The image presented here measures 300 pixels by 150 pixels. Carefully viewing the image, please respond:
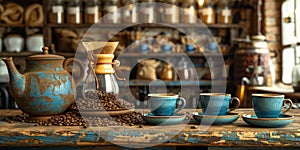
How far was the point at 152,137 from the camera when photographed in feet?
4.46

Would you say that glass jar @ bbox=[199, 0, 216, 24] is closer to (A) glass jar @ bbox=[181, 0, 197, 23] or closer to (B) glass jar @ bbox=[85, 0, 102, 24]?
(A) glass jar @ bbox=[181, 0, 197, 23]

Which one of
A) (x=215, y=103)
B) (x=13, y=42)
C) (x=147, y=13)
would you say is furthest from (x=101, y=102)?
(x=13, y=42)

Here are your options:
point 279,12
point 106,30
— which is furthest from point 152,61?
point 279,12

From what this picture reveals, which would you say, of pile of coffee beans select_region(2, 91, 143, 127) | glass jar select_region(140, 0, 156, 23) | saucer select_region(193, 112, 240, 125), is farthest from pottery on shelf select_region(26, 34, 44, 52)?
saucer select_region(193, 112, 240, 125)

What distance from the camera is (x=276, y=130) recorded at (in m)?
1.39

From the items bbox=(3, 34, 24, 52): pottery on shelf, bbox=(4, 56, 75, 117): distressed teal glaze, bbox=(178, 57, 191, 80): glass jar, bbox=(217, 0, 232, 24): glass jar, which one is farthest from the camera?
bbox=(217, 0, 232, 24): glass jar

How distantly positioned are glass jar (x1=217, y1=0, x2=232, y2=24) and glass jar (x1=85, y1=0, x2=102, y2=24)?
53.6 inches

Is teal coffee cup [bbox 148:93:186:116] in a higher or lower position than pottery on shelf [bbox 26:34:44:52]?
lower

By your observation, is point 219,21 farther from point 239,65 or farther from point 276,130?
point 276,130

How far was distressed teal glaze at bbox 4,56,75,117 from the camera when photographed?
158 cm

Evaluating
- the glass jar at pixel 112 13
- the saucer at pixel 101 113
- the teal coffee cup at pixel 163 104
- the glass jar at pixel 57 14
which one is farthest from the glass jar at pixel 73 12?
the teal coffee cup at pixel 163 104

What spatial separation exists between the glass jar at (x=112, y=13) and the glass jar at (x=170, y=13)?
51cm

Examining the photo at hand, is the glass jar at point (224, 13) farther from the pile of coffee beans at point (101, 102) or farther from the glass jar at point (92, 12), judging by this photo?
the pile of coffee beans at point (101, 102)

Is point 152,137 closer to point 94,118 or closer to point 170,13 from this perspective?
point 94,118
